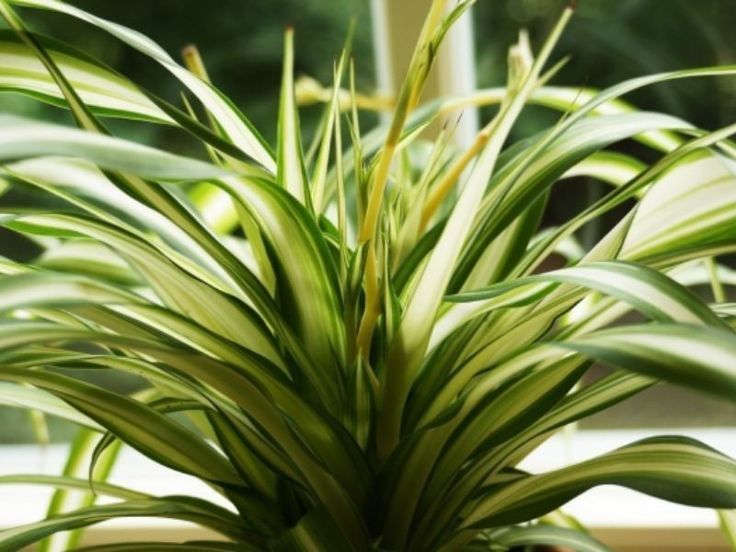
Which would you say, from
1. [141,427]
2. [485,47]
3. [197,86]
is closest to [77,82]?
[197,86]

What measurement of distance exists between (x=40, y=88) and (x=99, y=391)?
0.60ft

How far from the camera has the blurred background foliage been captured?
1122mm

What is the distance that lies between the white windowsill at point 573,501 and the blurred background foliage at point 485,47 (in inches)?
1.2

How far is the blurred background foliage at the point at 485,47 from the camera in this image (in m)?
1.12

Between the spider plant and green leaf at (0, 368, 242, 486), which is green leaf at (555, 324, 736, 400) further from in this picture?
green leaf at (0, 368, 242, 486)

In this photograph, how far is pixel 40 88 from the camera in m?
0.61

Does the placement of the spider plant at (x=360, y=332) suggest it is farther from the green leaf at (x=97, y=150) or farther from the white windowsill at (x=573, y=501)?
the white windowsill at (x=573, y=501)

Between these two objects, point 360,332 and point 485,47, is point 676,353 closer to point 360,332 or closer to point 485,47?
point 360,332

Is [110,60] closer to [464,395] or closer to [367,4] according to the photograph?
[367,4]

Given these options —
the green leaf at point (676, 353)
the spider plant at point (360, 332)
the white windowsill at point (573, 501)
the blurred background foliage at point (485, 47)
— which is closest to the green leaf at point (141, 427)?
the spider plant at point (360, 332)

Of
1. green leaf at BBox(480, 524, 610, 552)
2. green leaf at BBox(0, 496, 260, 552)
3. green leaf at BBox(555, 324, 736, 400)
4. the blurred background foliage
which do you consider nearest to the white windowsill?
the blurred background foliage

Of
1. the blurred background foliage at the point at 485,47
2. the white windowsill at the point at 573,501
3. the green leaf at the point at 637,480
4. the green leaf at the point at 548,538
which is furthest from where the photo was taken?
the blurred background foliage at the point at 485,47

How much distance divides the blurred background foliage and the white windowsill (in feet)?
0.10

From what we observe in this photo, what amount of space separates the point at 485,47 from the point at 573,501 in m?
0.51
